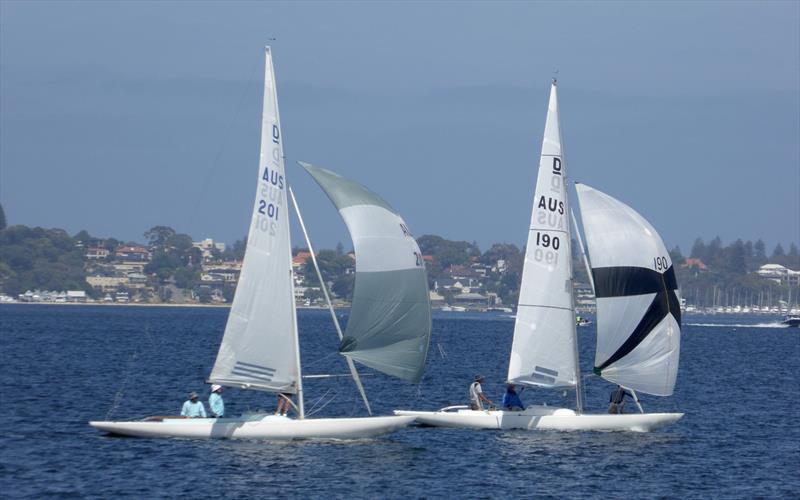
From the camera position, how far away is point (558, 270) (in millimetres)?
→ 38344

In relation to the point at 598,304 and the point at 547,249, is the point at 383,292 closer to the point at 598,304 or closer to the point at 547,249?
the point at 547,249

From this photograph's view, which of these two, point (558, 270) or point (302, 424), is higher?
point (558, 270)

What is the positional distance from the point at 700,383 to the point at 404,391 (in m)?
15.5

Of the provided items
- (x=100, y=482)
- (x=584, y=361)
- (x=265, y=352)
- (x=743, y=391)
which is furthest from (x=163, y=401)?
(x=584, y=361)

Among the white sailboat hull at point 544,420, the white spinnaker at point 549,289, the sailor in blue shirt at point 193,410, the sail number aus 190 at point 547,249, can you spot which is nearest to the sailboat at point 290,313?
the sailor in blue shirt at point 193,410

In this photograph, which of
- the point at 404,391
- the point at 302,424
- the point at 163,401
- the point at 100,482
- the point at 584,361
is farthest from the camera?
the point at 584,361

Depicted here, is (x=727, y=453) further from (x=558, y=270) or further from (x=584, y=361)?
(x=584, y=361)

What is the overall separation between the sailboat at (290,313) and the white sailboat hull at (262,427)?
0.02 metres

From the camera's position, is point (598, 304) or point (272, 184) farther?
point (598, 304)

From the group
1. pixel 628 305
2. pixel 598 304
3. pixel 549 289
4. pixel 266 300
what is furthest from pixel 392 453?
pixel 628 305

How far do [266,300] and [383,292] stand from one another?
3126 mm

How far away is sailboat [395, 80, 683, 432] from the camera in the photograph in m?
38.2

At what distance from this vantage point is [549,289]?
3841 cm

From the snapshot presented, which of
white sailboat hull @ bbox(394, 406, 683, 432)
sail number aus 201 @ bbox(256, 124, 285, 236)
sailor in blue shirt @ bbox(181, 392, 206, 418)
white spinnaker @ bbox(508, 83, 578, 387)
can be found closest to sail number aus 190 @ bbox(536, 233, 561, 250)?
white spinnaker @ bbox(508, 83, 578, 387)
